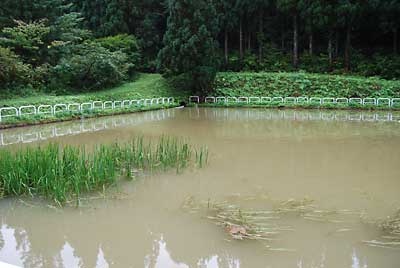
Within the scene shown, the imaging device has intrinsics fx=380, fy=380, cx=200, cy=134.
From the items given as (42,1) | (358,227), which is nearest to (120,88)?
(42,1)

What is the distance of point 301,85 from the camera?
824 inches

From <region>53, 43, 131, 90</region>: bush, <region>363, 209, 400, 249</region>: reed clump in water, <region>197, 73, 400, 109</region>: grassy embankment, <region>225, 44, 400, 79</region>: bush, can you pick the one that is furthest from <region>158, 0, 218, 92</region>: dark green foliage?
<region>363, 209, 400, 249</region>: reed clump in water

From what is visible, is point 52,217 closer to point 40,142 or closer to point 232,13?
point 40,142

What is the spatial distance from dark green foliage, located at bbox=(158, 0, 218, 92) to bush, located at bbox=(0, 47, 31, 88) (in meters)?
7.10

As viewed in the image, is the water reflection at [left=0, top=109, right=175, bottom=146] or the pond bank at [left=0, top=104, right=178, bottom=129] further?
the pond bank at [left=0, top=104, right=178, bottom=129]

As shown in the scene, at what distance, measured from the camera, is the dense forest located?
18.1m

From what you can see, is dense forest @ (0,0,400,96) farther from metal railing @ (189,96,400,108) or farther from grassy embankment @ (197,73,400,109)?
grassy embankment @ (197,73,400,109)

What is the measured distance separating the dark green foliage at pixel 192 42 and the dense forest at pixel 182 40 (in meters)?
0.05

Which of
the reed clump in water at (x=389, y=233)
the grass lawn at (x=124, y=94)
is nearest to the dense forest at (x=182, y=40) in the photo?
the grass lawn at (x=124, y=94)

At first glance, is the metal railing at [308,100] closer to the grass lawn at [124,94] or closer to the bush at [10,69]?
the grass lawn at [124,94]

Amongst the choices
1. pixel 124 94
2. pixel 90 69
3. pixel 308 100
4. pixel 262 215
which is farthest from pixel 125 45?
pixel 262 215

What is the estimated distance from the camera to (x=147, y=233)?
169 inches

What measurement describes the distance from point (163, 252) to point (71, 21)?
1912 cm

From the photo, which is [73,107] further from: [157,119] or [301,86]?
[301,86]
